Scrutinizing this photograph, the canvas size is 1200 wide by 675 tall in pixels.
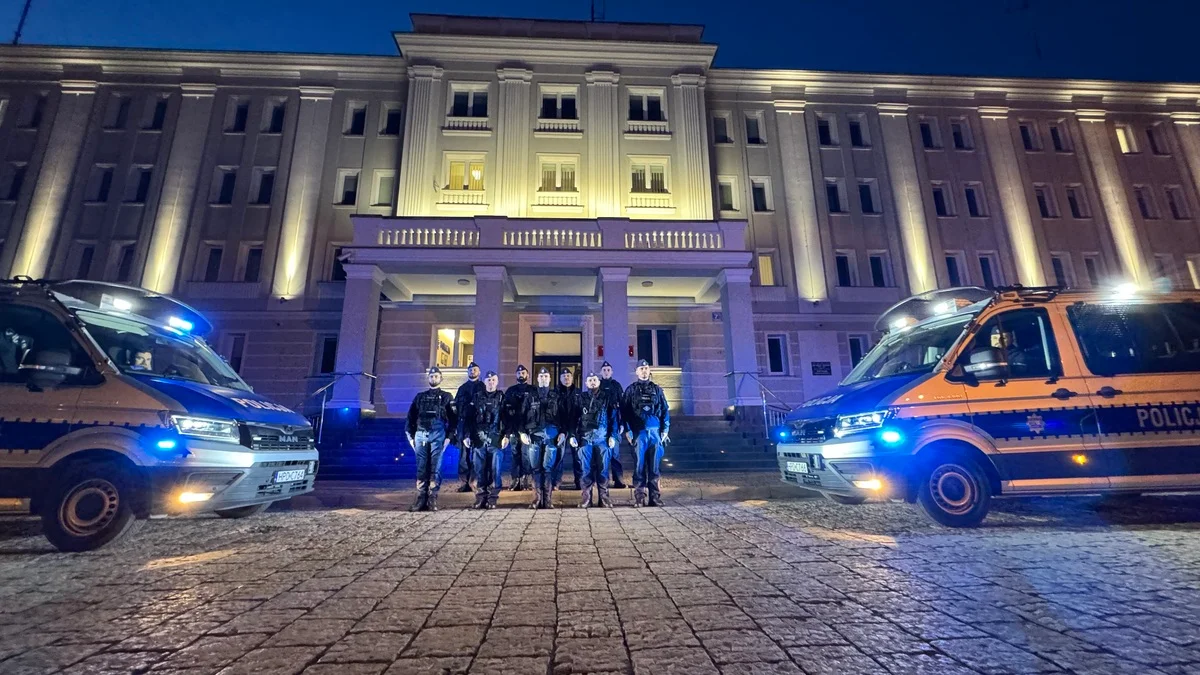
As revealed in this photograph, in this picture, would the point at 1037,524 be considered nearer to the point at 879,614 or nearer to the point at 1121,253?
the point at 879,614

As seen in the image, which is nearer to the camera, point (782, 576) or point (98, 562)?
point (782, 576)

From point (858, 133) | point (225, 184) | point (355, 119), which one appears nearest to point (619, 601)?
point (355, 119)

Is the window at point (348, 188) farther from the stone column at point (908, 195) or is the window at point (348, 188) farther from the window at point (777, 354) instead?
the stone column at point (908, 195)

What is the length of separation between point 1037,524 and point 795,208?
14.8m

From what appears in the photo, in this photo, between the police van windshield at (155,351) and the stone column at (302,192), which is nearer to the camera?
the police van windshield at (155,351)

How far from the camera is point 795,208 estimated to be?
58.2ft

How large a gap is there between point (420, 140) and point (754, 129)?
1264cm

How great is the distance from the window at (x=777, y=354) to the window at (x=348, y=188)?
50.5ft

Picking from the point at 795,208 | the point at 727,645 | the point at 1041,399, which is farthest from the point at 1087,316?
the point at 795,208

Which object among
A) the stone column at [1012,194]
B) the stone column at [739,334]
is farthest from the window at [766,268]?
the stone column at [1012,194]

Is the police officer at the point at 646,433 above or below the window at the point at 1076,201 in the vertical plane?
below

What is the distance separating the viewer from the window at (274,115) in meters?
17.7

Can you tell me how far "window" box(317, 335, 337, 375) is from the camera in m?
15.4

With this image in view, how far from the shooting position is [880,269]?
17.7m
